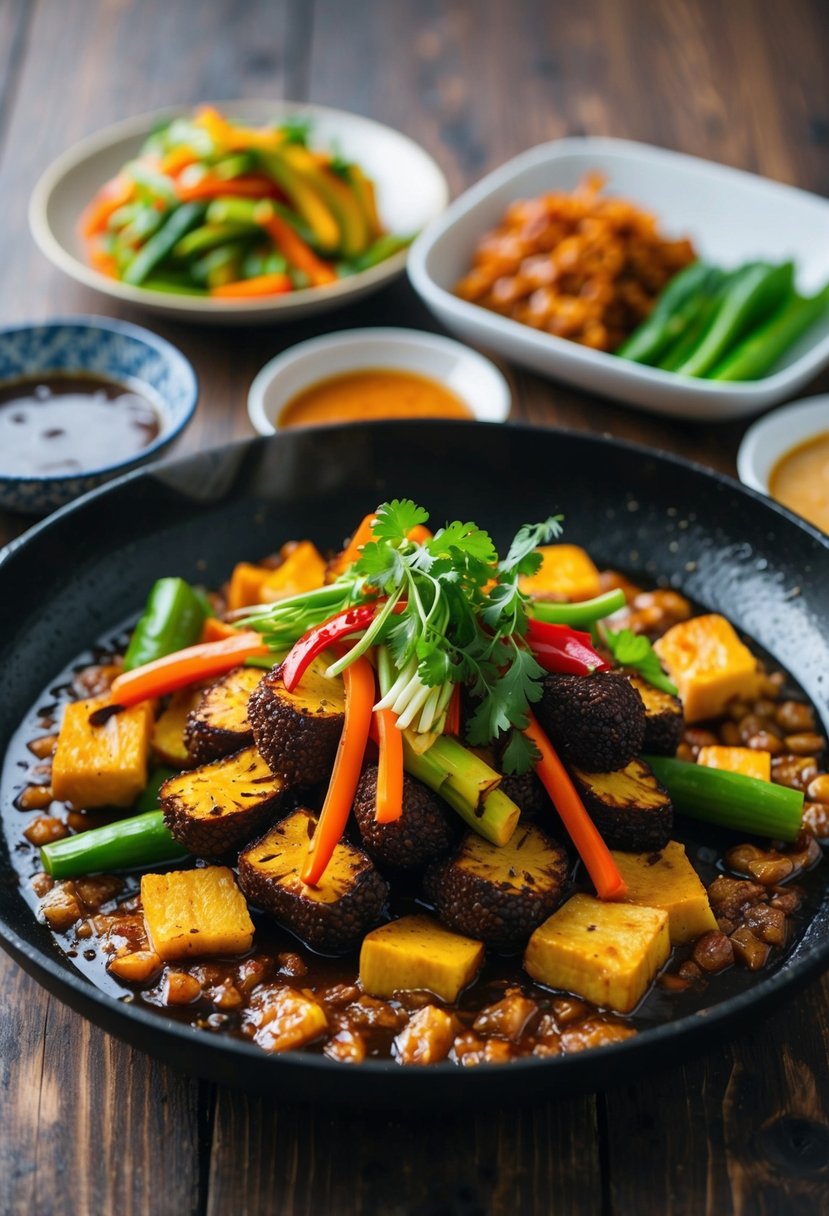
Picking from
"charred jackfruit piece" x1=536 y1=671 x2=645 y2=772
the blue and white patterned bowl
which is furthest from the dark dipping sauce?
"charred jackfruit piece" x1=536 y1=671 x2=645 y2=772

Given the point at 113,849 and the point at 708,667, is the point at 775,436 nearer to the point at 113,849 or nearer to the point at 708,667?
the point at 708,667

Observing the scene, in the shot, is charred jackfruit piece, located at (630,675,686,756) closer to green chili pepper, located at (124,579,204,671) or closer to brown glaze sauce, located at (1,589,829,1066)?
brown glaze sauce, located at (1,589,829,1066)

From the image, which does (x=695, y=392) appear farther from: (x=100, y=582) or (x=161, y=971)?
(x=161, y=971)

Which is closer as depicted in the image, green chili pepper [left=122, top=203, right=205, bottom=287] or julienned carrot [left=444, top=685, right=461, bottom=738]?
julienned carrot [left=444, top=685, right=461, bottom=738]

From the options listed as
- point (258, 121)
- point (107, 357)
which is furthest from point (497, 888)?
point (258, 121)

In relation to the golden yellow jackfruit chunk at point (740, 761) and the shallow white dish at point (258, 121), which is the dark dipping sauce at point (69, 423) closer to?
the shallow white dish at point (258, 121)

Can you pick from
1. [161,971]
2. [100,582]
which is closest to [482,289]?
[100,582]

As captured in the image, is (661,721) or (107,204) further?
(107,204)
